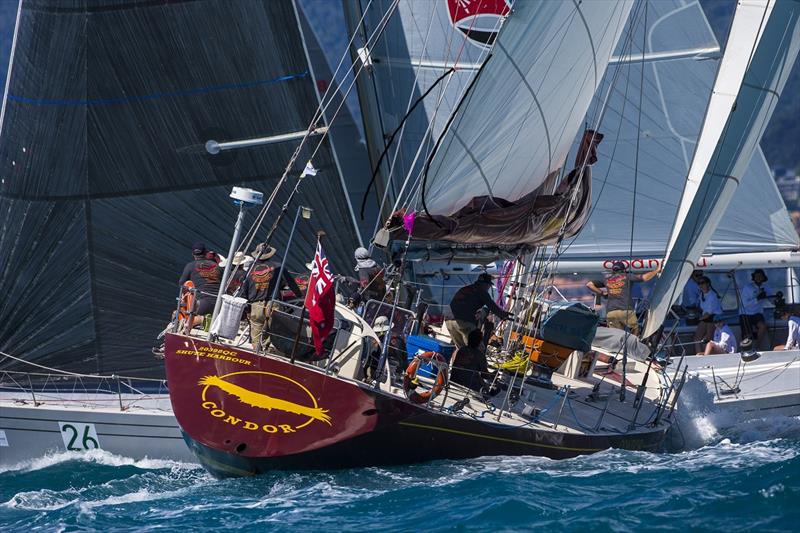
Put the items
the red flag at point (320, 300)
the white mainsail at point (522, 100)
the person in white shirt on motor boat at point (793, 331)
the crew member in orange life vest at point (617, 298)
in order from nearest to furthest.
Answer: the red flag at point (320, 300) → the white mainsail at point (522, 100) → the crew member in orange life vest at point (617, 298) → the person in white shirt on motor boat at point (793, 331)

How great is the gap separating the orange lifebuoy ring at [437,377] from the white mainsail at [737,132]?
2336 millimetres

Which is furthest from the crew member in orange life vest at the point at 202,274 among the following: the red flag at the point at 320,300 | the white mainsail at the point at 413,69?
the white mainsail at the point at 413,69

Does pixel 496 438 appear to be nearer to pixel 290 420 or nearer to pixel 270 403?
pixel 290 420

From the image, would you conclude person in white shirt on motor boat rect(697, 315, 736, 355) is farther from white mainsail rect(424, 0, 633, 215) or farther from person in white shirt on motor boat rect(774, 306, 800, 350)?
white mainsail rect(424, 0, 633, 215)

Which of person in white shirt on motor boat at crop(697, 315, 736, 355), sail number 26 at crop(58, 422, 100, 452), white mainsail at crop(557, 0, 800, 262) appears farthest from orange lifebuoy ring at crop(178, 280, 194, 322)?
white mainsail at crop(557, 0, 800, 262)

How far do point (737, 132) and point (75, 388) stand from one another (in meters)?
7.01

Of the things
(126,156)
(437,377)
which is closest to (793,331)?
(437,377)

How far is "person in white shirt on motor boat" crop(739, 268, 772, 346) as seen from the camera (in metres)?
15.2

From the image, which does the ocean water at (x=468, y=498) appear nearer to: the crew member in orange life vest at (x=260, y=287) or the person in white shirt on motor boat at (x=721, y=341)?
the crew member in orange life vest at (x=260, y=287)

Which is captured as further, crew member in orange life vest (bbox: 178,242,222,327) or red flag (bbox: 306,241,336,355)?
crew member in orange life vest (bbox: 178,242,222,327)

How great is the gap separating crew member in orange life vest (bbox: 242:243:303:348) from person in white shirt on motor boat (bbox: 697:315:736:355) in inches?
218

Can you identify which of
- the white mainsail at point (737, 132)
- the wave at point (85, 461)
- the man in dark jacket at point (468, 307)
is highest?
A: the white mainsail at point (737, 132)

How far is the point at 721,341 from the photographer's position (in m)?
14.8

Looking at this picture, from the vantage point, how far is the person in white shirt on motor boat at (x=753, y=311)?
15156mm
